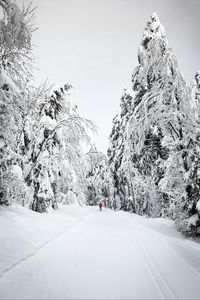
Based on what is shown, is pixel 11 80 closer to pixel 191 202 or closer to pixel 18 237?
pixel 18 237

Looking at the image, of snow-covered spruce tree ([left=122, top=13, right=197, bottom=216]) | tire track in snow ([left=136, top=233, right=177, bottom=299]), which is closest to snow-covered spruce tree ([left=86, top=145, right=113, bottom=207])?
snow-covered spruce tree ([left=122, top=13, right=197, bottom=216])

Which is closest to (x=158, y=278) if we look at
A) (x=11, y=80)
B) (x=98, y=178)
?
(x=11, y=80)

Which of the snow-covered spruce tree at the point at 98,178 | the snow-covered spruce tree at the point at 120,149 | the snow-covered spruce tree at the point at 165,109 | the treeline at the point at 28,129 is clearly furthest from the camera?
the snow-covered spruce tree at the point at 120,149

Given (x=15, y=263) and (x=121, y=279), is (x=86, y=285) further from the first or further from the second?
(x=15, y=263)

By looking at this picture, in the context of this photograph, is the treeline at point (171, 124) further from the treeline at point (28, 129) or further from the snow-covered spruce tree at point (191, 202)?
the treeline at point (28, 129)

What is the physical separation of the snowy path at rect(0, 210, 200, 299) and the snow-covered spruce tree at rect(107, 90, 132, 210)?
1884 cm

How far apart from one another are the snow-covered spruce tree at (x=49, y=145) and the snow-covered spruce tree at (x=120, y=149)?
11060 millimetres

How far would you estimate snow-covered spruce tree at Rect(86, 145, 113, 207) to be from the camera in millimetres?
16344

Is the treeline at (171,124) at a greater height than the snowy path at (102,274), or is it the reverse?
the treeline at (171,124)

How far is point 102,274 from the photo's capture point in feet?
14.7

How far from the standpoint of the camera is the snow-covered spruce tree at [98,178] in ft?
53.6

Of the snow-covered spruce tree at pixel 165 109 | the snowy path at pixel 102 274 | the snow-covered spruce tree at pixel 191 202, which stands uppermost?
the snow-covered spruce tree at pixel 165 109

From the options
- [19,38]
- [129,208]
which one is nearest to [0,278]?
[19,38]

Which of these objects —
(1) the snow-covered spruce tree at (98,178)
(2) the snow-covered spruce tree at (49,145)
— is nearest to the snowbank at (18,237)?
(2) the snow-covered spruce tree at (49,145)
